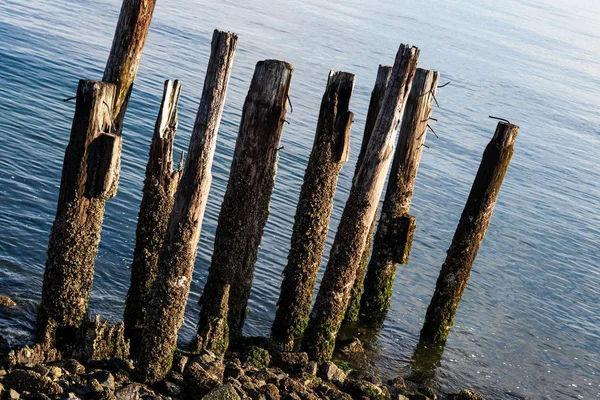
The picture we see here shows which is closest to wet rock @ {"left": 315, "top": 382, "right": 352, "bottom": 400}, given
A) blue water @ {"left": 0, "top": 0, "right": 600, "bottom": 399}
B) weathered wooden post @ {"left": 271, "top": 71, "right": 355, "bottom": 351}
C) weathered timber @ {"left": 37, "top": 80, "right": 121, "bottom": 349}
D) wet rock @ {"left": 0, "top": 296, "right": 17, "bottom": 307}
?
weathered wooden post @ {"left": 271, "top": 71, "right": 355, "bottom": 351}

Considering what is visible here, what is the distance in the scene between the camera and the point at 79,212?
8773 mm

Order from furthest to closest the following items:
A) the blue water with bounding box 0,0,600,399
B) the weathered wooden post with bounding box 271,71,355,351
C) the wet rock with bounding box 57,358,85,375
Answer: the blue water with bounding box 0,0,600,399
the weathered wooden post with bounding box 271,71,355,351
the wet rock with bounding box 57,358,85,375

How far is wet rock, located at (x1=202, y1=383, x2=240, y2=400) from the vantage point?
319 inches

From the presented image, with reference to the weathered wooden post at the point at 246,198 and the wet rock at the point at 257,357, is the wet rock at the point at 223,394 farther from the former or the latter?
the weathered wooden post at the point at 246,198

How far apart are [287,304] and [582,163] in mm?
20567

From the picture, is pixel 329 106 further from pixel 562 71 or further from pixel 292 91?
pixel 562 71

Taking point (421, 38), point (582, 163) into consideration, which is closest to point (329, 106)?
point (582, 163)

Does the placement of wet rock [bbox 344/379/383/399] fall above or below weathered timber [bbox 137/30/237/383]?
below

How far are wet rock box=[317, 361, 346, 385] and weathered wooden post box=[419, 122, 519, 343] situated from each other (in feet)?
8.70

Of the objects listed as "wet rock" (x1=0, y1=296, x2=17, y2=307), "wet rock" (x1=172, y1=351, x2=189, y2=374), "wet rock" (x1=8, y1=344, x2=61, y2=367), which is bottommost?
"wet rock" (x1=0, y1=296, x2=17, y2=307)

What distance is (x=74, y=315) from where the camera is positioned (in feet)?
30.0

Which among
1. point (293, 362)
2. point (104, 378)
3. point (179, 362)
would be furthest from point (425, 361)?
point (104, 378)

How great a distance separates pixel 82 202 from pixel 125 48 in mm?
2027

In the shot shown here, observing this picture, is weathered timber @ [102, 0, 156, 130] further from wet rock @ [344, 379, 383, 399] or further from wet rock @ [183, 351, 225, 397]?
wet rock @ [344, 379, 383, 399]
